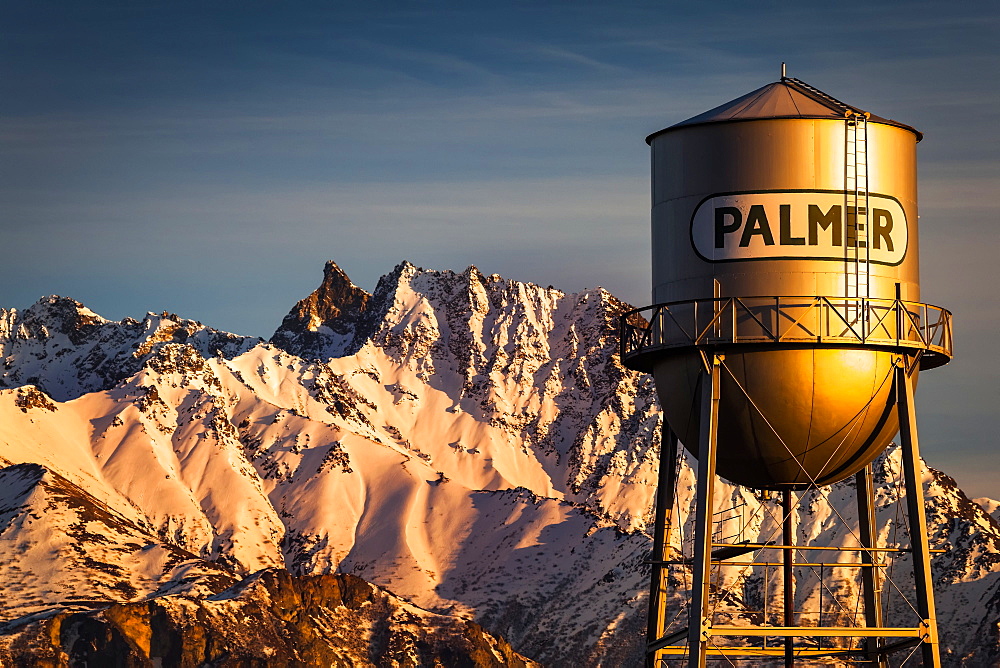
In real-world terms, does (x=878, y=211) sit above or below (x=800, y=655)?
above

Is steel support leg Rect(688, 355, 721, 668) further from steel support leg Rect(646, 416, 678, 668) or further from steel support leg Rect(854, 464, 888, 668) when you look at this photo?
steel support leg Rect(854, 464, 888, 668)

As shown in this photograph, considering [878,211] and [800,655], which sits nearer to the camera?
[878,211]

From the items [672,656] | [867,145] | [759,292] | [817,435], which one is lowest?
[672,656]

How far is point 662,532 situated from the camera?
166ft

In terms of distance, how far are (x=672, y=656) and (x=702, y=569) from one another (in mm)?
5427

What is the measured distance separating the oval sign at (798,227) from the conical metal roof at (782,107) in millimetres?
2025

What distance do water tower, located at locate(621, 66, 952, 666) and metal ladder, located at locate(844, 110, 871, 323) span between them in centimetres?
3

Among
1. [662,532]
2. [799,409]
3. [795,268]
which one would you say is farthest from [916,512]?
[662,532]

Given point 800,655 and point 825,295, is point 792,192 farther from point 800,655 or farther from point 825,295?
point 800,655

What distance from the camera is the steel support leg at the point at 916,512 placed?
4625cm

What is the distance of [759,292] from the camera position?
1847 inches

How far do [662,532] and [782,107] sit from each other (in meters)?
11.4

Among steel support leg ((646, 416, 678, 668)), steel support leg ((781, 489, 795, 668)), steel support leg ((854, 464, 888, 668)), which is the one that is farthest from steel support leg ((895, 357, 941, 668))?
steel support leg ((646, 416, 678, 668))

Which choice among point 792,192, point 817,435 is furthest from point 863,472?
point 792,192
